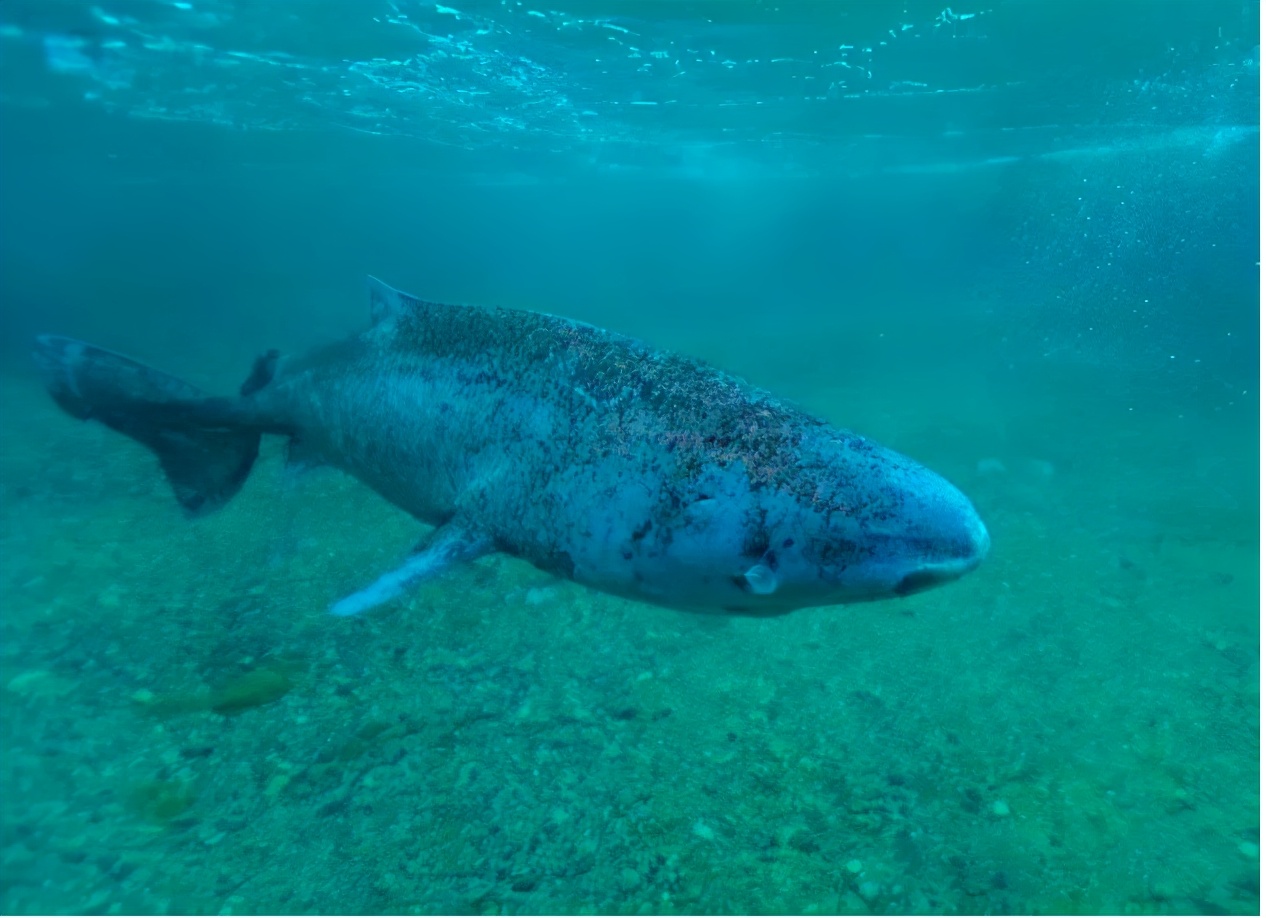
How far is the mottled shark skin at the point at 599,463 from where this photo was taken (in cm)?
218

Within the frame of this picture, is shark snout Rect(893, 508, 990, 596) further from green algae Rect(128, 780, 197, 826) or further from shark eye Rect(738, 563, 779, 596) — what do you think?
green algae Rect(128, 780, 197, 826)

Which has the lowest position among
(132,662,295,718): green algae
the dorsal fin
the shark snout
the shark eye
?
(132,662,295,718): green algae

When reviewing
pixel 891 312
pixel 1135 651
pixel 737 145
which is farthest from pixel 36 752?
pixel 891 312

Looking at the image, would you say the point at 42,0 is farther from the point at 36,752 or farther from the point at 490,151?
the point at 490,151

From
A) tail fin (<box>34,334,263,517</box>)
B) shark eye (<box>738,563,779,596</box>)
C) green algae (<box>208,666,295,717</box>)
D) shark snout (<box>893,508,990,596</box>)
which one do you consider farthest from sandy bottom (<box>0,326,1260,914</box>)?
shark snout (<box>893,508,990,596</box>)

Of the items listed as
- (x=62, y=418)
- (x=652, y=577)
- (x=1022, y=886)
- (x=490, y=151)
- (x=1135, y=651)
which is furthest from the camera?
(x=490, y=151)

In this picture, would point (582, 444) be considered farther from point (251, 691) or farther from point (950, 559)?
point (251, 691)

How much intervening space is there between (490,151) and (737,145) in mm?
12467

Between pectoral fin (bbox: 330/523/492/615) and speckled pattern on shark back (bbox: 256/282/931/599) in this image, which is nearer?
speckled pattern on shark back (bbox: 256/282/931/599)

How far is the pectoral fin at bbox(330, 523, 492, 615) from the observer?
294 centimetres

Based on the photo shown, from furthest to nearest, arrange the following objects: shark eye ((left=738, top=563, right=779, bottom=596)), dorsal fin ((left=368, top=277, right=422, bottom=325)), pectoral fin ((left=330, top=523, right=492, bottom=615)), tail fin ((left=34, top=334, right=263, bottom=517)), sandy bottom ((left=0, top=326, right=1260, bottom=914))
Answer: tail fin ((left=34, top=334, right=263, bottom=517)) → dorsal fin ((left=368, top=277, right=422, bottom=325)) → sandy bottom ((left=0, top=326, right=1260, bottom=914)) → pectoral fin ((left=330, top=523, right=492, bottom=615)) → shark eye ((left=738, top=563, right=779, bottom=596))

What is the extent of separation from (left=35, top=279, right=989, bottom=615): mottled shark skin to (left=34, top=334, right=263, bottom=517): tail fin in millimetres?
17

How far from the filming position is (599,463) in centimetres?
267

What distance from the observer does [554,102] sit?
22.4m
